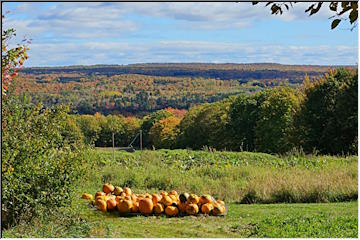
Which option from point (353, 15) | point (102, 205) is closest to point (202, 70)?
point (102, 205)

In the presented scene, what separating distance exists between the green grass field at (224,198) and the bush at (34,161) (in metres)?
0.18

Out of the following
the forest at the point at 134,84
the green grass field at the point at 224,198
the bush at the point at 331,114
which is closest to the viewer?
the green grass field at the point at 224,198

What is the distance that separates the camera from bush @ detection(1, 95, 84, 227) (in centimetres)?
490

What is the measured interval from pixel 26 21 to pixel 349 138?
15564mm

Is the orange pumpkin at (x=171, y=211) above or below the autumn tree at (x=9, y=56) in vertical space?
below

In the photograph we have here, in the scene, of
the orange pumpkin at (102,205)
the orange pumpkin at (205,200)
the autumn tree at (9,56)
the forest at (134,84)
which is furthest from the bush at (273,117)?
the autumn tree at (9,56)

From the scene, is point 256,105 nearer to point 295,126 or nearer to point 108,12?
point 295,126

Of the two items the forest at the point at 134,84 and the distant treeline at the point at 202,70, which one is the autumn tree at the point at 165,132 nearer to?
the forest at the point at 134,84

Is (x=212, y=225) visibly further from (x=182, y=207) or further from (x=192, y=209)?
(x=182, y=207)

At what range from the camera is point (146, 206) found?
614cm

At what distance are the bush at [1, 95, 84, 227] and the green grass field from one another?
178 mm

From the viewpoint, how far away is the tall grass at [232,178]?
772 cm

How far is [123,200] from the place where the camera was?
6.22 m

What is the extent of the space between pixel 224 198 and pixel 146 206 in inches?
90.2
